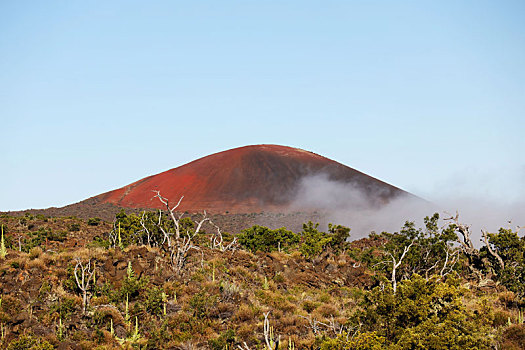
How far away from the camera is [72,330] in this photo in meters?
11.6

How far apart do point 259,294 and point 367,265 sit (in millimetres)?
8834

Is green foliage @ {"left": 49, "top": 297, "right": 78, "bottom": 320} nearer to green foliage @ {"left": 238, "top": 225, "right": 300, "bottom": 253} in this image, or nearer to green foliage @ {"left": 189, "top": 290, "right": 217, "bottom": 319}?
green foliage @ {"left": 189, "top": 290, "right": 217, "bottom": 319}

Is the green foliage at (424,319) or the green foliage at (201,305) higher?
the green foliage at (424,319)

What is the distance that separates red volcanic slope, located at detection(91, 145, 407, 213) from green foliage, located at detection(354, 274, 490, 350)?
62.0 m

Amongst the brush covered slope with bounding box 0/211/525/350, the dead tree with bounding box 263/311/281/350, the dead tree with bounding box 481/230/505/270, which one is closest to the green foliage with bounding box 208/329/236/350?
the brush covered slope with bounding box 0/211/525/350

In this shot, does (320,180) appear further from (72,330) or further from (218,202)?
(72,330)

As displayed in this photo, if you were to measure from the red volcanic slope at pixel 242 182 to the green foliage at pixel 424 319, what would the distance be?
62.0 meters

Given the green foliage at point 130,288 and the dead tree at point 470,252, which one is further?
the dead tree at point 470,252

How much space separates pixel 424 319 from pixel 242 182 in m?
74.6

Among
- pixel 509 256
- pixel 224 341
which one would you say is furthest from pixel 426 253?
pixel 224 341

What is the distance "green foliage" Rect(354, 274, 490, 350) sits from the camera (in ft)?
23.8

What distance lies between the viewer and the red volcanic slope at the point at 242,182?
243 ft

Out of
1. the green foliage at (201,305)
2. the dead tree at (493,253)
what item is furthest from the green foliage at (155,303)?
the dead tree at (493,253)

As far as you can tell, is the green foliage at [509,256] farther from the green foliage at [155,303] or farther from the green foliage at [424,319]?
the green foliage at [155,303]
